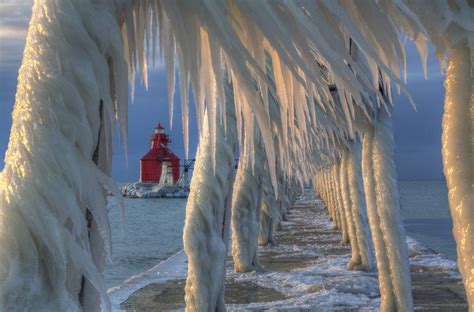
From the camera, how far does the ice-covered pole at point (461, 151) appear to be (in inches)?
150

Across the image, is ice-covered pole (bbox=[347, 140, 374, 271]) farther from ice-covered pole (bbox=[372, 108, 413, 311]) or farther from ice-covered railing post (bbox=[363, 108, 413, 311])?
ice-covered pole (bbox=[372, 108, 413, 311])

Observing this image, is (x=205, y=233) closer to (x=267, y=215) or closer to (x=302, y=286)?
(x=302, y=286)

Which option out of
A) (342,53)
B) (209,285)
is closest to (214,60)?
(342,53)

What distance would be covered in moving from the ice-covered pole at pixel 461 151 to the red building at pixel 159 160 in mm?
95489

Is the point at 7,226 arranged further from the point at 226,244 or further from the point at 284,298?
the point at 284,298

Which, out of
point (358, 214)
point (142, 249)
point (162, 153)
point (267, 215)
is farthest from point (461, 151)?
point (162, 153)

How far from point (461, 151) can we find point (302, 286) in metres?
9.86

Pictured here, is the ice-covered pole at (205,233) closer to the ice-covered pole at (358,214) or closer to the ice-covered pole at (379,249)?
the ice-covered pole at (379,249)

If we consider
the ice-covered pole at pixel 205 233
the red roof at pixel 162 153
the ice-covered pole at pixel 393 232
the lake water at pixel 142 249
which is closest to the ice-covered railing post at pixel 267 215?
the lake water at pixel 142 249

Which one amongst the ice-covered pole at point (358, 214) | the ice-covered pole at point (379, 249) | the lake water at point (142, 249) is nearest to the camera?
the ice-covered pole at point (379, 249)

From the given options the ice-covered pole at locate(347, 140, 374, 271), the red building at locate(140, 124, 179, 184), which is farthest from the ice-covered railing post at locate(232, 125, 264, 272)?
the red building at locate(140, 124, 179, 184)

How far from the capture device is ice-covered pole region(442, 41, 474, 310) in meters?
3.81

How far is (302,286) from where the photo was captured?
1335 centimetres

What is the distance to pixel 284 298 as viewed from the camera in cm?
1210
